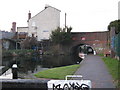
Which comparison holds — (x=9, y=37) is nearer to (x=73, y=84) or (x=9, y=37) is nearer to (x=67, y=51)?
(x=67, y=51)

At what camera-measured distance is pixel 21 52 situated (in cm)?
4291

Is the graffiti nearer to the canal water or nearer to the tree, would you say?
the canal water

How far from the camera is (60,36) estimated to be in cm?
4434

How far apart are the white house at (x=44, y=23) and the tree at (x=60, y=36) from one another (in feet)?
15.8

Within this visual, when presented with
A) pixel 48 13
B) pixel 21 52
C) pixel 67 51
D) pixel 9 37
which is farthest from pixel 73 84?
pixel 9 37

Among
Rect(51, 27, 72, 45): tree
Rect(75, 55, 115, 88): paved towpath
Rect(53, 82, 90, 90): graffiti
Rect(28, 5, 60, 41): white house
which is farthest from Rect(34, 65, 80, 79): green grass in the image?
Rect(28, 5, 60, 41): white house

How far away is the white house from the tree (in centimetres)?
482

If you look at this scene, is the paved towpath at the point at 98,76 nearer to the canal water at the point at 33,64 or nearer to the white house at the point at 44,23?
the canal water at the point at 33,64

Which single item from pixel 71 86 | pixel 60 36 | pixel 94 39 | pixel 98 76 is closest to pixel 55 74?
pixel 98 76

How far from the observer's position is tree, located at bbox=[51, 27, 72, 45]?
4406 cm

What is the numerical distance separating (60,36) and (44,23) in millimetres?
7580

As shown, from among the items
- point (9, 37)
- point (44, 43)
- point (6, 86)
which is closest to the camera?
point (6, 86)

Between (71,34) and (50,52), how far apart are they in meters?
5.83

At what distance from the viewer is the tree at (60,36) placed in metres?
44.1
